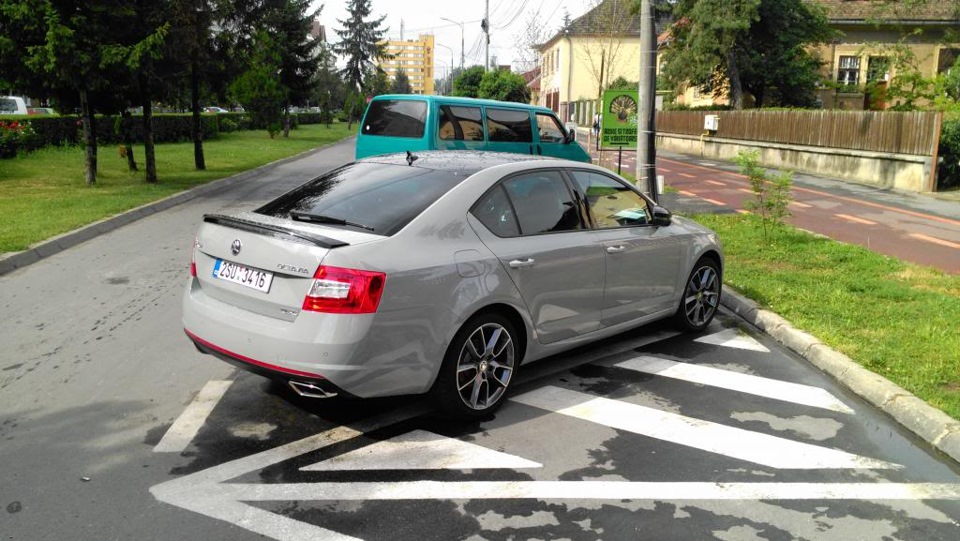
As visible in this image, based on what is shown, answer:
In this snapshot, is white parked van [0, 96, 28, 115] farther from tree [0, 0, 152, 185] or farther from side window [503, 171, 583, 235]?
side window [503, 171, 583, 235]

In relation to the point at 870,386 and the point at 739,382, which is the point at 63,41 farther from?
the point at 870,386

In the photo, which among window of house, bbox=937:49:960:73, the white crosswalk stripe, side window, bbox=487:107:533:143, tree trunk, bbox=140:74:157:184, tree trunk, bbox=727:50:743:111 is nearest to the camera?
the white crosswalk stripe

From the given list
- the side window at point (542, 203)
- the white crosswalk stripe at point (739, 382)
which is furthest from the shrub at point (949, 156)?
the side window at point (542, 203)

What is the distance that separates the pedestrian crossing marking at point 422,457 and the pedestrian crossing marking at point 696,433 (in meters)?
0.82

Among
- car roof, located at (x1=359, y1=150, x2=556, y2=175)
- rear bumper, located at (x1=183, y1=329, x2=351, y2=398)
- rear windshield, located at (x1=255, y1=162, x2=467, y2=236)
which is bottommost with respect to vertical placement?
rear bumper, located at (x1=183, y1=329, x2=351, y2=398)

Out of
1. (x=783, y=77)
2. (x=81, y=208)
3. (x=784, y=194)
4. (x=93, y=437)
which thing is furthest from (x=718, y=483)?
(x=783, y=77)

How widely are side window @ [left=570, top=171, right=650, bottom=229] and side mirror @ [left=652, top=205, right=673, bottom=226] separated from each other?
72 millimetres

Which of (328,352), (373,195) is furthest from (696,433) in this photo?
(373,195)

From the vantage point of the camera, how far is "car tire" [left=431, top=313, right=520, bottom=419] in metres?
4.41

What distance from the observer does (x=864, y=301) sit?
757 cm

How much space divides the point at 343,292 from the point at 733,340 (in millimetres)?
4065

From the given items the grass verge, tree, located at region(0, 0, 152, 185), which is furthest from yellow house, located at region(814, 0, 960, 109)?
tree, located at region(0, 0, 152, 185)

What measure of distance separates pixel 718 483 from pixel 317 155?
3033 cm

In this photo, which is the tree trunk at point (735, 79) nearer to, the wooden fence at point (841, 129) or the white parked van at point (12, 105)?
the wooden fence at point (841, 129)
